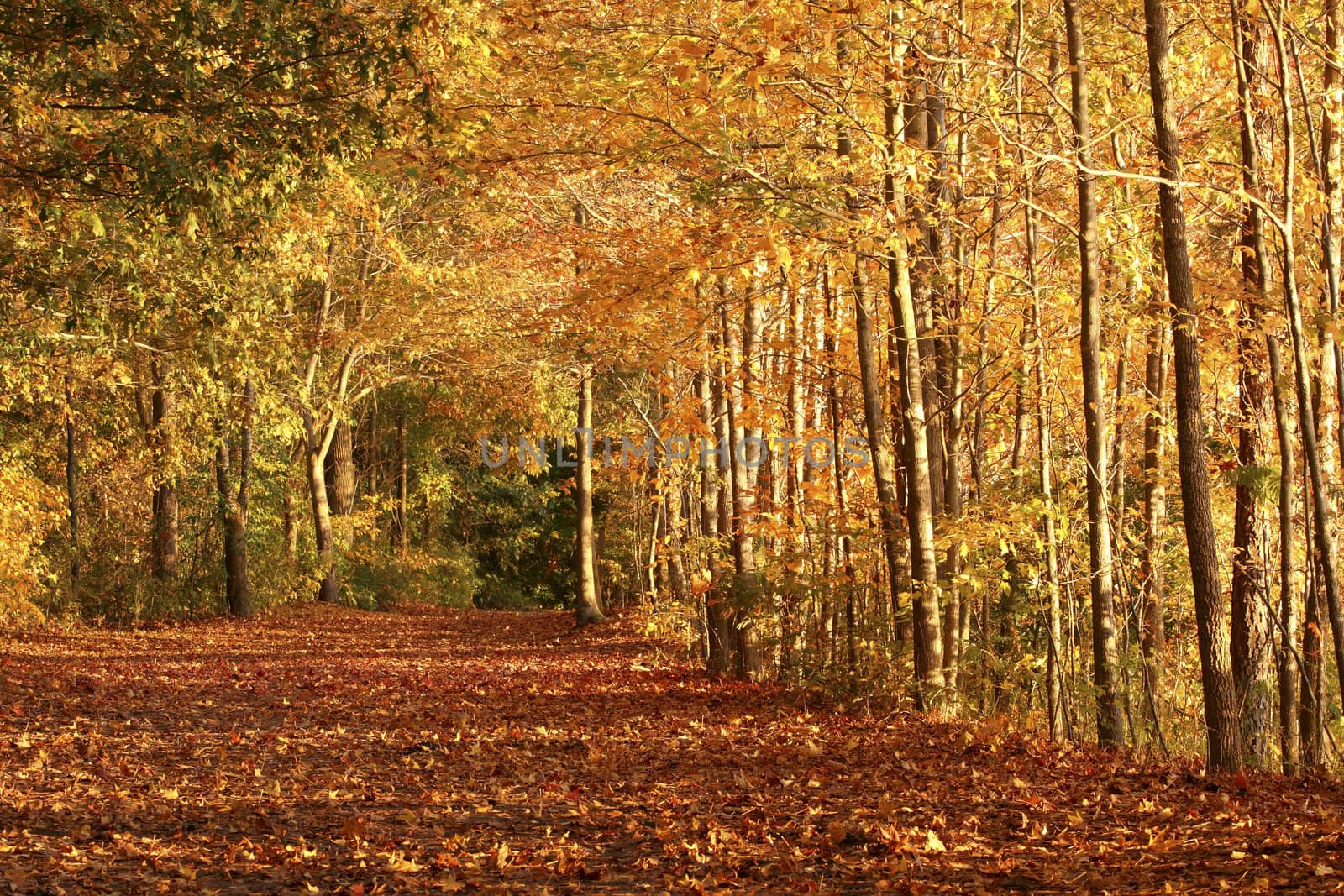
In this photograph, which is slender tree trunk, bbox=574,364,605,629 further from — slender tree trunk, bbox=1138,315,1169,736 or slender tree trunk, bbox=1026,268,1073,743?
slender tree trunk, bbox=1026,268,1073,743

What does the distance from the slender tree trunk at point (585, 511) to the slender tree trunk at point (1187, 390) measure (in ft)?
45.2

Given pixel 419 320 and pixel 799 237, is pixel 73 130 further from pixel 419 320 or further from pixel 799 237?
pixel 419 320

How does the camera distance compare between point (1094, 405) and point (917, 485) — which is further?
point (917, 485)

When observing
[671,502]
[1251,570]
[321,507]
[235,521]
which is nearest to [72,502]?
[235,521]

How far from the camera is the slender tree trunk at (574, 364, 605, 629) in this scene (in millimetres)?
20594

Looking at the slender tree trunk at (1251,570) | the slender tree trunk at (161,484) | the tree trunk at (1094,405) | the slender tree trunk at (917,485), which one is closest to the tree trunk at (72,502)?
the slender tree trunk at (161,484)

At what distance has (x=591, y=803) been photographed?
7016 millimetres

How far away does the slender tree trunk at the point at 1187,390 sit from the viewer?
6902 mm

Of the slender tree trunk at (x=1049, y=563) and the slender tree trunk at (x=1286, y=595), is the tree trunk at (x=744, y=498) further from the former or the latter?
the slender tree trunk at (x=1286, y=595)

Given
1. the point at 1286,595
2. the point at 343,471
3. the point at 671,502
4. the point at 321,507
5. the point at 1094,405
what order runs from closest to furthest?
1. the point at 1094,405
2. the point at 1286,595
3. the point at 671,502
4. the point at 321,507
5. the point at 343,471

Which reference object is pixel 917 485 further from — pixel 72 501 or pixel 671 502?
pixel 72 501

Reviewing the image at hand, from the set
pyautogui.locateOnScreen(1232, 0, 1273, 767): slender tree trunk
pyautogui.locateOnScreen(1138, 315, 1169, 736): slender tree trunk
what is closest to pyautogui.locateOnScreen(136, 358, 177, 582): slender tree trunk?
pyautogui.locateOnScreen(1138, 315, 1169, 736): slender tree trunk

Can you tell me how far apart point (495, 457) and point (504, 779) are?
2684 centimetres

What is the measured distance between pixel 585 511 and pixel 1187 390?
49.0 feet
